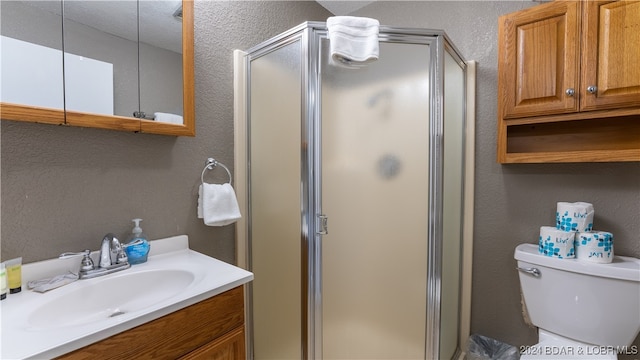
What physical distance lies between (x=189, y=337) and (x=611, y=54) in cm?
195

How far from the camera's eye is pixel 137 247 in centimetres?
111

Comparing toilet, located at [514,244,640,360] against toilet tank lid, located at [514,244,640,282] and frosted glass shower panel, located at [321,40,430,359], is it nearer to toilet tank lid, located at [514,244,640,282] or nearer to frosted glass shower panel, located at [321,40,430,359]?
toilet tank lid, located at [514,244,640,282]

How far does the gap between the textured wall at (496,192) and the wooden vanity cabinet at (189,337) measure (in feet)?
4.84

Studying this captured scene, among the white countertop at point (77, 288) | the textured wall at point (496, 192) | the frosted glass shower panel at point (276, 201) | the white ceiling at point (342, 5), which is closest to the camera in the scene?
the white countertop at point (77, 288)

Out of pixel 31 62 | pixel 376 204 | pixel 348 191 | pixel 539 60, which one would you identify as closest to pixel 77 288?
pixel 31 62

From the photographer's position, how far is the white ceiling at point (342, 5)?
6.71 ft

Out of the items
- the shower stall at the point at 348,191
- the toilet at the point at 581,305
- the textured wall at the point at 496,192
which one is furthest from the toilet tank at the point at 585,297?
the shower stall at the point at 348,191

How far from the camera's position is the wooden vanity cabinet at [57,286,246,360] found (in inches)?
27.9

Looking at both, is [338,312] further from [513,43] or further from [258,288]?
[513,43]

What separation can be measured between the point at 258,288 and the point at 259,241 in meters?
0.26

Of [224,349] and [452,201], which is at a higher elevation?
[452,201]

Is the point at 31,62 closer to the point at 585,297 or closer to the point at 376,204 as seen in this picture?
the point at 376,204

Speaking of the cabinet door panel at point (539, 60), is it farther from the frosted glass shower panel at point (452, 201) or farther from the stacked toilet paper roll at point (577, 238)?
the stacked toilet paper roll at point (577, 238)

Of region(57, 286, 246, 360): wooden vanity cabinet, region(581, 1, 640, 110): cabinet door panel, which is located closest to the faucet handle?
region(57, 286, 246, 360): wooden vanity cabinet
